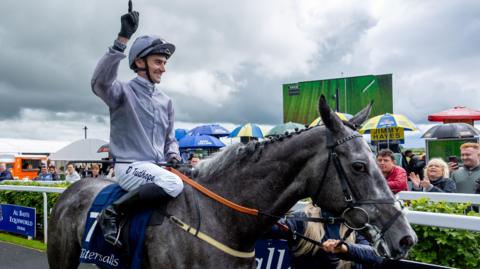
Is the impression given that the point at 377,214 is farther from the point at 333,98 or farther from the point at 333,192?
the point at 333,98

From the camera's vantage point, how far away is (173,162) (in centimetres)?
316

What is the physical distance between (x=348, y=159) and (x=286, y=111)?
27.3 meters

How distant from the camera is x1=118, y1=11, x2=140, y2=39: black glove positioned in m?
2.54

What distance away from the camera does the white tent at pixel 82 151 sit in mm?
17547

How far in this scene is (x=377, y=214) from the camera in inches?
84.7

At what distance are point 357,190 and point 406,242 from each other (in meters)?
0.36

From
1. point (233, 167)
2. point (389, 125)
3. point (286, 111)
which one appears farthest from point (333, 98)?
point (233, 167)

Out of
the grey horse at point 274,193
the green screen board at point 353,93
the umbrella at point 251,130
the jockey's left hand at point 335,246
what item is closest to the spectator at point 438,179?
the jockey's left hand at point 335,246

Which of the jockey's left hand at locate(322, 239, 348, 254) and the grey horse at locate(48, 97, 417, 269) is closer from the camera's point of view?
the grey horse at locate(48, 97, 417, 269)

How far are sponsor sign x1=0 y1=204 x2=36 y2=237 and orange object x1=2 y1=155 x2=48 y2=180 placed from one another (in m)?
18.7

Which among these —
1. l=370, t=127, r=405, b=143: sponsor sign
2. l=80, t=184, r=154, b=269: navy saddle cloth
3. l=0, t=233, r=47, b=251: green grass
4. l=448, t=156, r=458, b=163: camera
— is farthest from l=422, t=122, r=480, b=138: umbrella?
l=0, t=233, r=47, b=251: green grass

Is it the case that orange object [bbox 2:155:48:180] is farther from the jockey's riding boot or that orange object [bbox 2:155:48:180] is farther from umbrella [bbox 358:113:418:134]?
the jockey's riding boot

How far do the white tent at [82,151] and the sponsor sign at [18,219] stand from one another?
27.5ft

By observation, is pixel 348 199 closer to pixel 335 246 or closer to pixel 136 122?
pixel 335 246
